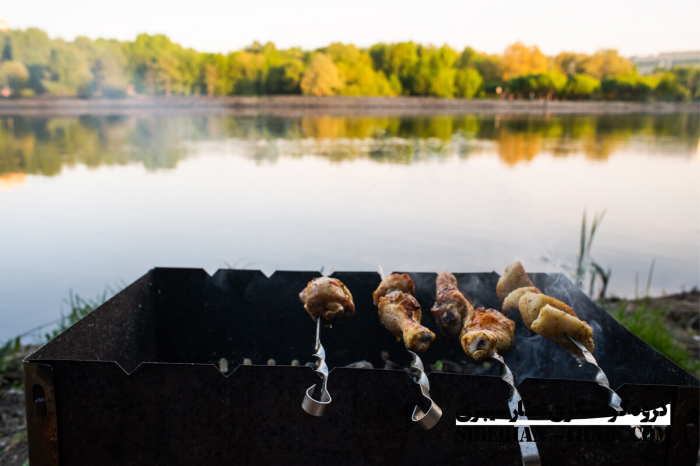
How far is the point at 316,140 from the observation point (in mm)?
14320

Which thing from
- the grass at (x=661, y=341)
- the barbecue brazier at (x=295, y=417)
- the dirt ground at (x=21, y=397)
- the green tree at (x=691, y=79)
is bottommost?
the dirt ground at (x=21, y=397)

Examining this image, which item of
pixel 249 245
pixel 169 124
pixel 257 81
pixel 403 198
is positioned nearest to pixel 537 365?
pixel 249 245

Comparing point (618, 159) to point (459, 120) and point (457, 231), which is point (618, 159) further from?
point (459, 120)

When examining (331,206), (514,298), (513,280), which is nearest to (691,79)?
(331,206)

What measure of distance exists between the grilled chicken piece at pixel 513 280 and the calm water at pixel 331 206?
480 mm

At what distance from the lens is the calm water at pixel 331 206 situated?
5.18m

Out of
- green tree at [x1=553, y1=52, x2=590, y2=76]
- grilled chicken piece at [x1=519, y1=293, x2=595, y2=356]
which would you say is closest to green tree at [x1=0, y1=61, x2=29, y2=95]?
grilled chicken piece at [x1=519, y1=293, x2=595, y2=356]

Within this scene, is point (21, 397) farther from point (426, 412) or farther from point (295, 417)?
point (426, 412)

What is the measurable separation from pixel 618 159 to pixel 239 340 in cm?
1281

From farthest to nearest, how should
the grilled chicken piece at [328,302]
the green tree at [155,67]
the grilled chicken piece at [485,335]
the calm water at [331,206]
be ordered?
1. the green tree at [155,67]
2. the calm water at [331,206]
3. the grilled chicken piece at [328,302]
4. the grilled chicken piece at [485,335]

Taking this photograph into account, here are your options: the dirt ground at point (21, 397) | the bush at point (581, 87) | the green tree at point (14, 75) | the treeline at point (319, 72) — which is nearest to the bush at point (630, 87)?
the treeline at point (319, 72)

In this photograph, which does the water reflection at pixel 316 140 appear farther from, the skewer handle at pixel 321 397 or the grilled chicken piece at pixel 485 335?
the skewer handle at pixel 321 397

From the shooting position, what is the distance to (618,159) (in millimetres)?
11789

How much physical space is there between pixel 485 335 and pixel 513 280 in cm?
61
